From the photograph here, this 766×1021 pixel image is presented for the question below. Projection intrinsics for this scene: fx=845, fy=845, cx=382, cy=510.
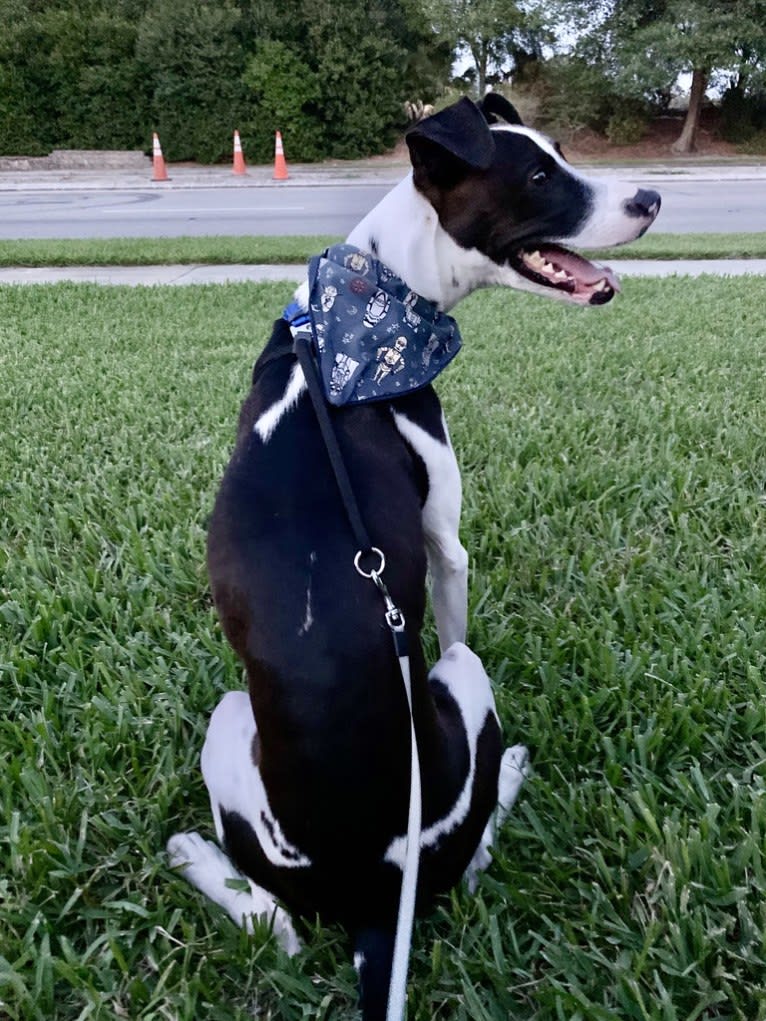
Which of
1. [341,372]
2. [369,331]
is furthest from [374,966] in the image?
[369,331]

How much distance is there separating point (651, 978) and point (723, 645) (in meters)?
1.17

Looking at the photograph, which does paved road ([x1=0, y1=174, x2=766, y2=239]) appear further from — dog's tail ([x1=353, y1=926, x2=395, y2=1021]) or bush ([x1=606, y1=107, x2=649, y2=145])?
dog's tail ([x1=353, y1=926, x2=395, y2=1021])

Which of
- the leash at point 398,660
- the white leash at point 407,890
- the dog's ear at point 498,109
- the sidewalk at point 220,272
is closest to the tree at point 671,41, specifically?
the sidewalk at point 220,272

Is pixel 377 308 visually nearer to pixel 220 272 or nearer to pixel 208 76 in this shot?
pixel 220 272

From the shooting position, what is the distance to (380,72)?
2453 centimetres

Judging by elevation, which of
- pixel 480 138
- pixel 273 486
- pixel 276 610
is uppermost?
pixel 480 138

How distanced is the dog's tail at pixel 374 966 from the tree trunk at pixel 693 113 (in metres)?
28.9

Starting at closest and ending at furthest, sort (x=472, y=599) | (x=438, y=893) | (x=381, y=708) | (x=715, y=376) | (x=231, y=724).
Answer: (x=381, y=708)
(x=438, y=893)
(x=231, y=724)
(x=472, y=599)
(x=715, y=376)

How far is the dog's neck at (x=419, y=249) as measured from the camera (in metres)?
2.15

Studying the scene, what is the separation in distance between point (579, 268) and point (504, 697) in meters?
1.24

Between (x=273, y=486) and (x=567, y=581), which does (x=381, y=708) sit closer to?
(x=273, y=486)

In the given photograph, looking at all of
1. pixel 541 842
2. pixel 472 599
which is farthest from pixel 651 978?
pixel 472 599

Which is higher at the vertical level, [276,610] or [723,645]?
[276,610]

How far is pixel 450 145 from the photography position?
209 cm
